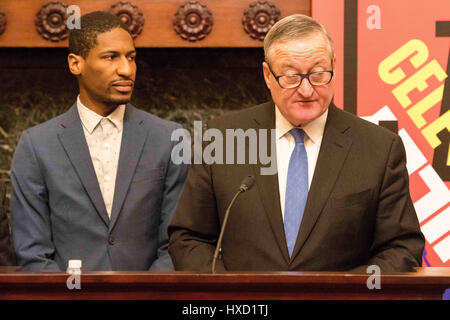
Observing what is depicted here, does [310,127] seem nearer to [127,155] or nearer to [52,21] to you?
[127,155]

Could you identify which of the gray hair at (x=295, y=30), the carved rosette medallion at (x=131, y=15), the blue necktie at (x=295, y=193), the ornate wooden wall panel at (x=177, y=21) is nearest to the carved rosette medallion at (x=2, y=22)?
the ornate wooden wall panel at (x=177, y=21)

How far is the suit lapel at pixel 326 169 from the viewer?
2180mm

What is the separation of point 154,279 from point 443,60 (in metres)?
2.07

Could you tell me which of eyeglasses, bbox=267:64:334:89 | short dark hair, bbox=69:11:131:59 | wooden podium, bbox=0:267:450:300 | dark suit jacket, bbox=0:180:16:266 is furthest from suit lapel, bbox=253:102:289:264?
dark suit jacket, bbox=0:180:16:266

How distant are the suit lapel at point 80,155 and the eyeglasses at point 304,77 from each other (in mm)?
919

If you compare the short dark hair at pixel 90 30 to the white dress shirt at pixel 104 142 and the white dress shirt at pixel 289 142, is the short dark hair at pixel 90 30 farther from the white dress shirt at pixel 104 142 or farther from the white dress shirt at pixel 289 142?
the white dress shirt at pixel 289 142

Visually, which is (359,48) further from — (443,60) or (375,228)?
(375,228)

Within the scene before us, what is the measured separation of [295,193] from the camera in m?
2.24

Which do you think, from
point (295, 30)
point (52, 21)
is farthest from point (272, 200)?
point (52, 21)

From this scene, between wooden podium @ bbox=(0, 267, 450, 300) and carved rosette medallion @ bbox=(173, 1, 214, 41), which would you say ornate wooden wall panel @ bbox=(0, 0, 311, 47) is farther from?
wooden podium @ bbox=(0, 267, 450, 300)
